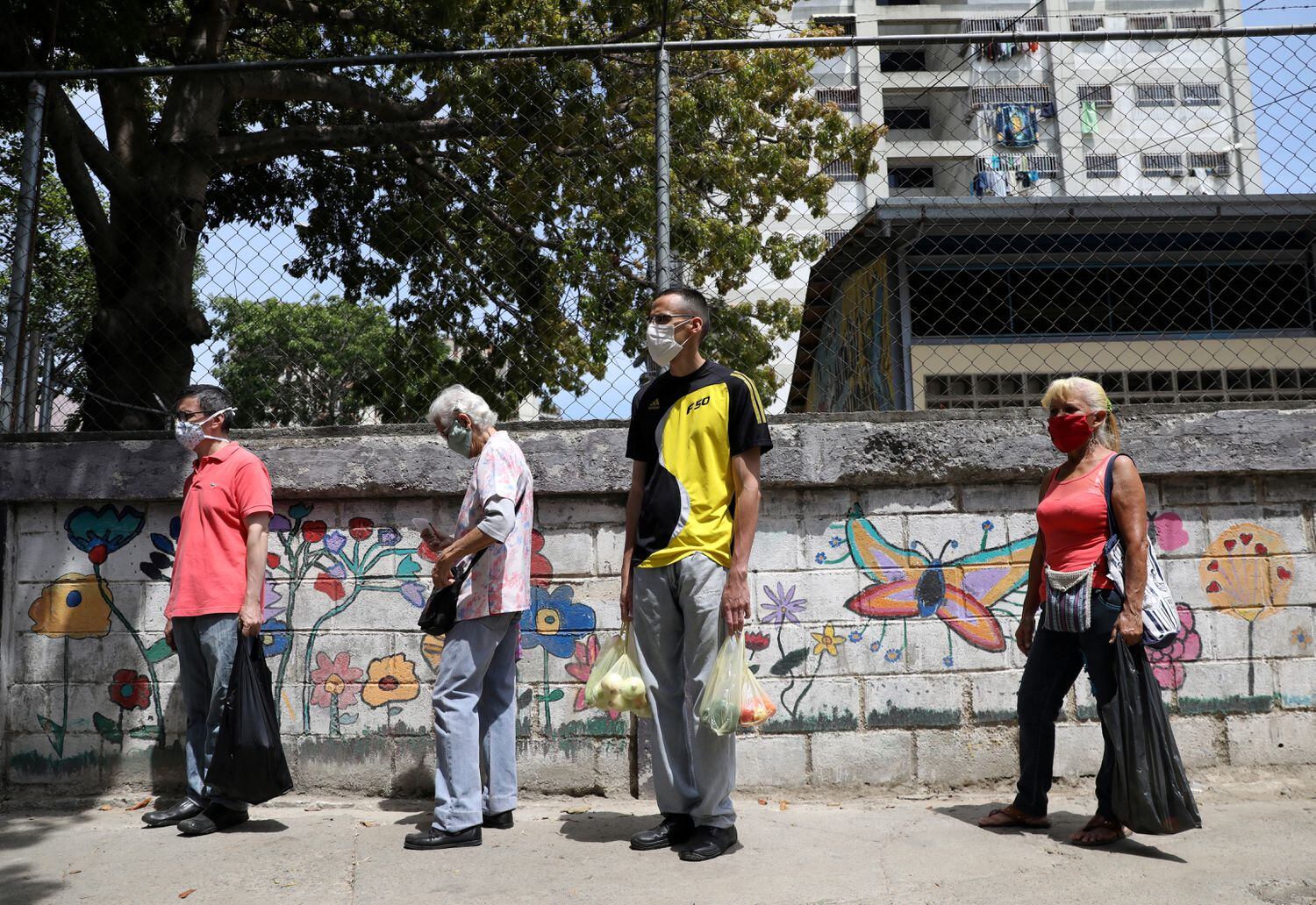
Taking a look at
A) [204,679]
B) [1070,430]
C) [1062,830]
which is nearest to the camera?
[1070,430]

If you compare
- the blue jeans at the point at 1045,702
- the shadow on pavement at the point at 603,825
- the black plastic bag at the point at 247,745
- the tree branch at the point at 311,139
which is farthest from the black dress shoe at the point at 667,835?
the tree branch at the point at 311,139

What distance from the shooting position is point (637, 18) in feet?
35.6

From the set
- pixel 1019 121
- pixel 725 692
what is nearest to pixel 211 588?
pixel 725 692

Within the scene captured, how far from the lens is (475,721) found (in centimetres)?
369

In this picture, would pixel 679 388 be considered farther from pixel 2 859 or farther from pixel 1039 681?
pixel 2 859

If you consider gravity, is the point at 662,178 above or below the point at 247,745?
above

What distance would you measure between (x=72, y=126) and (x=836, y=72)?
101ft

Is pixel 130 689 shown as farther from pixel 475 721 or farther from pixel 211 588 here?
pixel 475 721

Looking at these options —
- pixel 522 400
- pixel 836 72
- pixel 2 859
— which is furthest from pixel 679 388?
pixel 836 72

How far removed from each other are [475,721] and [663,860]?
2.67ft

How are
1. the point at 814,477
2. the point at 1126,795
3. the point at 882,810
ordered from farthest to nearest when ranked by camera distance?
the point at 814,477 < the point at 882,810 < the point at 1126,795

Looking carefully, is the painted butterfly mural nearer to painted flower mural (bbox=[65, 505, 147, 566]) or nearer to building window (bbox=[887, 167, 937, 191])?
painted flower mural (bbox=[65, 505, 147, 566])

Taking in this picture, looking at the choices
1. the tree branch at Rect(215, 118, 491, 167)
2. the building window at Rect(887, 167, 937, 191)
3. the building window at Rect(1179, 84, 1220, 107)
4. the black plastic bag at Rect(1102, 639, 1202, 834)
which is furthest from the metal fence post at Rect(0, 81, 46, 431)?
the building window at Rect(887, 167, 937, 191)

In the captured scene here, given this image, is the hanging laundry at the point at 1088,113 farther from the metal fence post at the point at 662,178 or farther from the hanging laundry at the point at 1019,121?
the metal fence post at the point at 662,178
